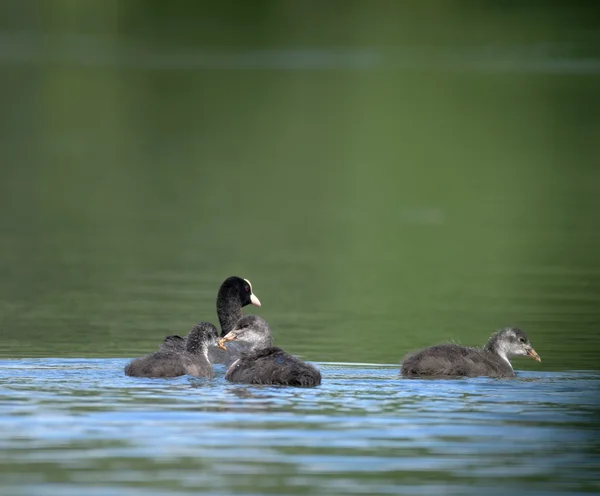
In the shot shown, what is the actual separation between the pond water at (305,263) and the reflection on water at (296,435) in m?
0.03

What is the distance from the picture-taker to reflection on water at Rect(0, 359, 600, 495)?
29.7 ft

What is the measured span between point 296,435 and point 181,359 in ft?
8.38

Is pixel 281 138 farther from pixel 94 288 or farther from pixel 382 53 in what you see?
pixel 382 53

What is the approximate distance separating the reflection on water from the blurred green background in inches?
90.9

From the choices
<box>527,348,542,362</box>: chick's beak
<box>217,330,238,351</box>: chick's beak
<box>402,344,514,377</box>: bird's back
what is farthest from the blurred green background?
<box>402,344,514,377</box>: bird's back

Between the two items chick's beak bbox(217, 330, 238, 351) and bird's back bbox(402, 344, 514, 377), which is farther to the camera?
chick's beak bbox(217, 330, 238, 351)

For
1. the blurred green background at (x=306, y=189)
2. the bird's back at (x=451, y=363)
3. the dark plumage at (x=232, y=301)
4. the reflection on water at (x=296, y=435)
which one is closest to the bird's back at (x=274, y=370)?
the reflection on water at (x=296, y=435)

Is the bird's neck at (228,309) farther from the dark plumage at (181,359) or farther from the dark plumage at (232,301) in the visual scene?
the dark plumage at (181,359)

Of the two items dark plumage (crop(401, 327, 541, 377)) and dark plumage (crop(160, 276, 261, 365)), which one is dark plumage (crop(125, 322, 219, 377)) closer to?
dark plumage (crop(401, 327, 541, 377))

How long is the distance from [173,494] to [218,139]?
3327cm

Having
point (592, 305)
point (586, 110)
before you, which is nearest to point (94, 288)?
point (592, 305)

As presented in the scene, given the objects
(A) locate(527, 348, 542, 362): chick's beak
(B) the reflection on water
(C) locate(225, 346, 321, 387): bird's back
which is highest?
(A) locate(527, 348, 542, 362): chick's beak

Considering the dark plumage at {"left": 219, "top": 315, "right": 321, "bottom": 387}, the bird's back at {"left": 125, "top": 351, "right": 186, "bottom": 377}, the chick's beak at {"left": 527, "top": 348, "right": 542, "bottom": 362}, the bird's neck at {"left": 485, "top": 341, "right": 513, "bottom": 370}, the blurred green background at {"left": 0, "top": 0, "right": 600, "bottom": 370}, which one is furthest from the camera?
the blurred green background at {"left": 0, "top": 0, "right": 600, "bottom": 370}

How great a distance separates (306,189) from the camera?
3106cm
